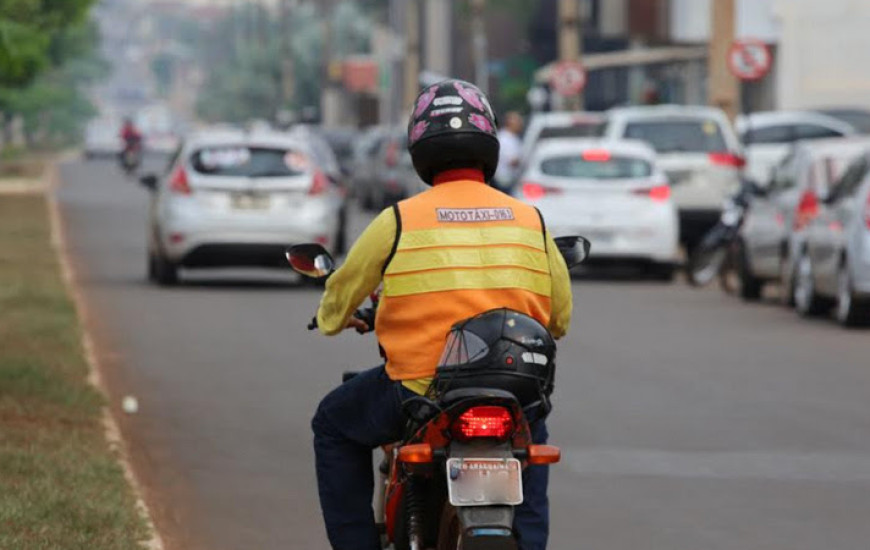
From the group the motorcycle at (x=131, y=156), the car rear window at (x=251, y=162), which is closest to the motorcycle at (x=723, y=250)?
the car rear window at (x=251, y=162)

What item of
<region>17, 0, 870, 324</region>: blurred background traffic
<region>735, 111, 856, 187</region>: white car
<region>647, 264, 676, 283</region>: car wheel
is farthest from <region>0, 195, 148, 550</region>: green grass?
<region>735, 111, 856, 187</region>: white car

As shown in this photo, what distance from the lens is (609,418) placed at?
13766 mm

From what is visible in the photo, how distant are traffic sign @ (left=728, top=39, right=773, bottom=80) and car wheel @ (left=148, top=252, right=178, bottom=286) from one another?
10.5m

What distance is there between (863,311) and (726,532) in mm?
10486

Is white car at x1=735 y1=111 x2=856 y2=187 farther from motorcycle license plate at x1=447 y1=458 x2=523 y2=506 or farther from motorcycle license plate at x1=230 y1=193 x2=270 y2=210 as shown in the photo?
motorcycle license plate at x1=447 y1=458 x2=523 y2=506

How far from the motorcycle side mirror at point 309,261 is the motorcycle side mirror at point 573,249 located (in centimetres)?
64

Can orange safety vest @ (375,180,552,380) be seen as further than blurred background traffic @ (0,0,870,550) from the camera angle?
No


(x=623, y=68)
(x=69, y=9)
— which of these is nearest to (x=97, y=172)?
(x=623, y=68)

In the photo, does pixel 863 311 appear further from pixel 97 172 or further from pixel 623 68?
pixel 97 172

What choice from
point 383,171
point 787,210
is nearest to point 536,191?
point 787,210

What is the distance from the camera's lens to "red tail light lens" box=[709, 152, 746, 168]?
30594 millimetres

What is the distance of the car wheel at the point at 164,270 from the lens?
81.4 ft

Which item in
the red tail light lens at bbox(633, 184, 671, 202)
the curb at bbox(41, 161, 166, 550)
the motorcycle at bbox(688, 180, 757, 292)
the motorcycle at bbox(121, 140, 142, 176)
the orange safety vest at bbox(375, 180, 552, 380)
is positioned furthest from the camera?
the motorcycle at bbox(121, 140, 142, 176)

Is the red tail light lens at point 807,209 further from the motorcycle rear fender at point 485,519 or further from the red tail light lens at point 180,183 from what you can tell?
the motorcycle rear fender at point 485,519
